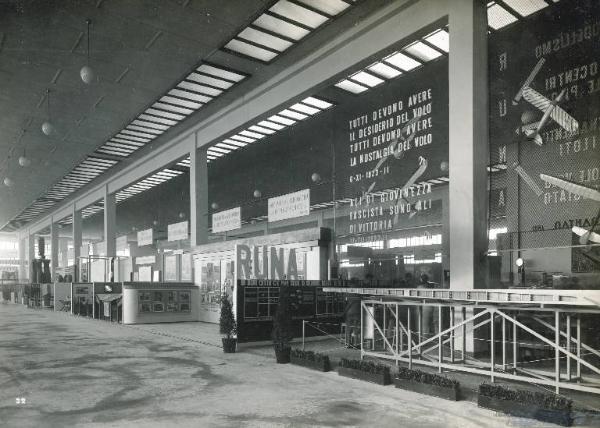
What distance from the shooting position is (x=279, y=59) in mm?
15219

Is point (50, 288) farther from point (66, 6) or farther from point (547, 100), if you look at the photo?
point (547, 100)

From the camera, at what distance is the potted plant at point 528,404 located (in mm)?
6612

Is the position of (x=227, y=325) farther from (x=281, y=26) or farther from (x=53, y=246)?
(x=53, y=246)

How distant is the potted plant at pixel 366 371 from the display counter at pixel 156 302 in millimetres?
14209

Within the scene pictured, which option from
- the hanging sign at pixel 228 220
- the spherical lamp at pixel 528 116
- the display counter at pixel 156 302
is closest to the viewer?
the spherical lamp at pixel 528 116

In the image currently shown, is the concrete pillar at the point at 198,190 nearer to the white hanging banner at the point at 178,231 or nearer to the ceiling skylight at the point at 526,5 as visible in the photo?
the white hanging banner at the point at 178,231

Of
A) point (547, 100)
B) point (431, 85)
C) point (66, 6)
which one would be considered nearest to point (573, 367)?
point (547, 100)

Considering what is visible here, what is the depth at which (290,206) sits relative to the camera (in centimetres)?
1678

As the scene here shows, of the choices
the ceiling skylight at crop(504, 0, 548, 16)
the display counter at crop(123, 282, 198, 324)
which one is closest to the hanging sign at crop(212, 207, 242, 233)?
the display counter at crop(123, 282, 198, 324)

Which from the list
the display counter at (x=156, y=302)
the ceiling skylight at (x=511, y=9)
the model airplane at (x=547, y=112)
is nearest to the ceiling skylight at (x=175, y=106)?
the display counter at (x=156, y=302)

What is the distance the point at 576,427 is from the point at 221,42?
1212 cm

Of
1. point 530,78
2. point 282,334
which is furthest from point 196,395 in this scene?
point 530,78

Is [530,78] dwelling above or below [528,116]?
above

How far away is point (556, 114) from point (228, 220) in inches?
494
